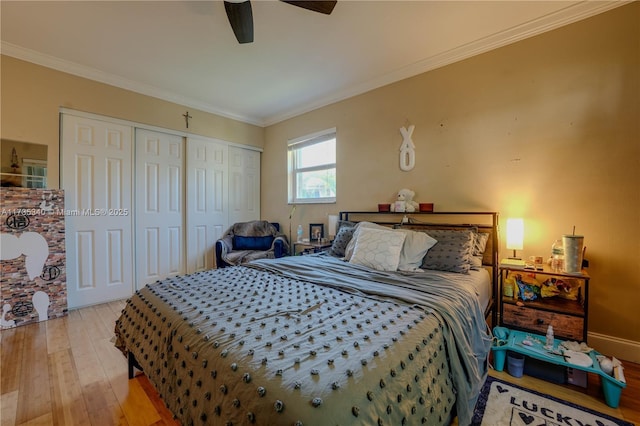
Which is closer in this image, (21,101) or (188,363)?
(188,363)

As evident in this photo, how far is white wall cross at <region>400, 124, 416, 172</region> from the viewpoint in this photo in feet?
9.55

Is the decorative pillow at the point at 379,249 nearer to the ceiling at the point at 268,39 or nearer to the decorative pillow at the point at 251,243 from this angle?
the ceiling at the point at 268,39

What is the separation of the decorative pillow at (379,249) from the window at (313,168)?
4.67 feet

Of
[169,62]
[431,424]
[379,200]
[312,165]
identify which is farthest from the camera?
[312,165]

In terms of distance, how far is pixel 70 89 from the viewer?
2.90 meters

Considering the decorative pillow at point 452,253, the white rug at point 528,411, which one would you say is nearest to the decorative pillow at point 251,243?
the decorative pillow at point 452,253

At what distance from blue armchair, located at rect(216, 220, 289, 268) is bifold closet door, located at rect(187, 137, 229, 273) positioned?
259 mm

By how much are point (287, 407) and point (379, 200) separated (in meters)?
2.71

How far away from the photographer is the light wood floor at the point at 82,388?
4.74ft

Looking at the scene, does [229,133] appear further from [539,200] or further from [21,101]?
[539,200]

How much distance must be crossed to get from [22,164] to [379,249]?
361 centimetres

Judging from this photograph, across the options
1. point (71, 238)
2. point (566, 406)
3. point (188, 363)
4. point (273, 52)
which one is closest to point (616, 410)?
point (566, 406)

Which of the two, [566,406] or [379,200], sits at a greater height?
[379,200]

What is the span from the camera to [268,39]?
2408 millimetres
